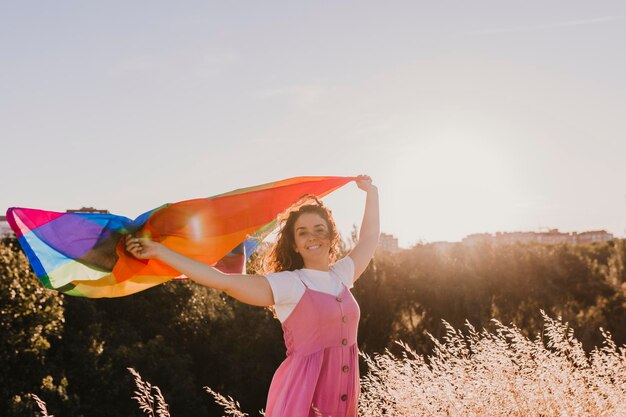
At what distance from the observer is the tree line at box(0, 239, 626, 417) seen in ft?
32.2

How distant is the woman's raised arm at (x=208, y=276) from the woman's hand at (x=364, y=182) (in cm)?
128

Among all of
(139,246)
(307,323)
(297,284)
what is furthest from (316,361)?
(139,246)

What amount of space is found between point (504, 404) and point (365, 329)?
7208 millimetres

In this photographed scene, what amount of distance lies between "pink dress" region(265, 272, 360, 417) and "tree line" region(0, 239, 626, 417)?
712cm

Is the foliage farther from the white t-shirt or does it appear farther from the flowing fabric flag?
the white t-shirt

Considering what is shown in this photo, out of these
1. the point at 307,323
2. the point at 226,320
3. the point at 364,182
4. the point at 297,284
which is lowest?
the point at 226,320

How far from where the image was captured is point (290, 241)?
3.89 meters

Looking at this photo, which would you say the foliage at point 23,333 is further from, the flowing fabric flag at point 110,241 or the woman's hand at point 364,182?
the woman's hand at point 364,182

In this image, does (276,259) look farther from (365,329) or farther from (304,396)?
(365,329)

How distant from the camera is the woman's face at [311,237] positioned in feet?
12.1

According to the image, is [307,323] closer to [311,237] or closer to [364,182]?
[311,237]

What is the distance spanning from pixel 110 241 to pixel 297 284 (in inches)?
38.8

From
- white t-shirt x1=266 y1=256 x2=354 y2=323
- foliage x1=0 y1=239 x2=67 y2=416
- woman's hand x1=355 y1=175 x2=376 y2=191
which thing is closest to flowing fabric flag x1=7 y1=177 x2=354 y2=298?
white t-shirt x1=266 y1=256 x2=354 y2=323

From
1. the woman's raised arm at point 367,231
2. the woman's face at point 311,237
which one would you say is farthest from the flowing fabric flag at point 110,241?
the woman's raised arm at point 367,231
